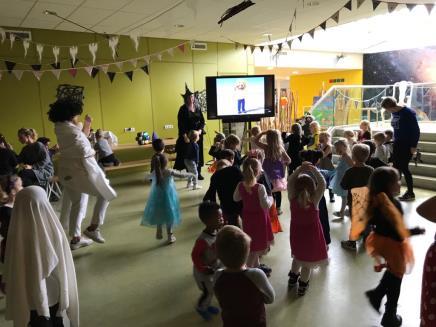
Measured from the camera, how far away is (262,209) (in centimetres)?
303

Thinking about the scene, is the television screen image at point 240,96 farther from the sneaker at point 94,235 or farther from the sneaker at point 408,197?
the sneaker at point 94,235

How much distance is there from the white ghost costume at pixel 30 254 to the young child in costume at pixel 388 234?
6.11 ft

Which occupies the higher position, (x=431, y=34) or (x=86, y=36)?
(x=431, y=34)

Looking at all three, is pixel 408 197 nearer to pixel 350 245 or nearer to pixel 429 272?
pixel 350 245

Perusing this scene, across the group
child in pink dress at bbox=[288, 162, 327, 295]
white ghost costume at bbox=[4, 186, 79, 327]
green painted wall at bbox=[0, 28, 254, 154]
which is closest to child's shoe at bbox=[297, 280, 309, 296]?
child in pink dress at bbox=[288, 162, 327, 295]

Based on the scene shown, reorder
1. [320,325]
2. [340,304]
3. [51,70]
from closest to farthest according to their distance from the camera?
[320,325], [340,304], [51,70]

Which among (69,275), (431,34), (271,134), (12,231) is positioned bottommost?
(69,275)

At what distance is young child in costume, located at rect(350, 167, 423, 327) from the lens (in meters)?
2.12

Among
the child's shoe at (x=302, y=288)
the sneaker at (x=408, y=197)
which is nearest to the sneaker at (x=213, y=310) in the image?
the child's shoe at (x=302, y=288)

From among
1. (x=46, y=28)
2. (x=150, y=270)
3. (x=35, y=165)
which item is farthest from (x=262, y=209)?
(x=46, y=28)

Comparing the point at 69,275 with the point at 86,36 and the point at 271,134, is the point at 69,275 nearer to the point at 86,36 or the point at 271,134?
the point at 271,134

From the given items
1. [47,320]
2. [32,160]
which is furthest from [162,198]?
[32,160]

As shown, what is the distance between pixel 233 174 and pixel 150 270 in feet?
4.08

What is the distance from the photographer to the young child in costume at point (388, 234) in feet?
6.95
